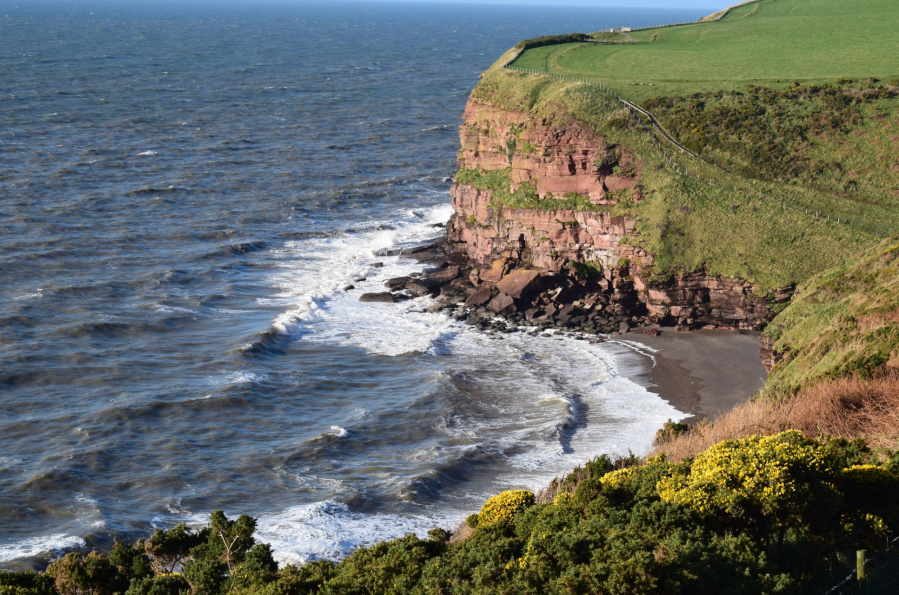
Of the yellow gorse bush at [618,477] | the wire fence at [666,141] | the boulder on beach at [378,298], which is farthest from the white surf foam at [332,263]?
the yellow gorse bush at [618,477]

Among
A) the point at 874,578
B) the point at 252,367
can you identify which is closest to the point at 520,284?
the point at 252,367

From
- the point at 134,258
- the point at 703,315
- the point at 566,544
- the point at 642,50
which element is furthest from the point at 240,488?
the point at 642,50

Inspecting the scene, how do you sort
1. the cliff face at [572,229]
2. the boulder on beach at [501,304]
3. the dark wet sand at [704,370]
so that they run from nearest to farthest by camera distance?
the dark wet sand at [704,370] → the cliff face at [572,229] → the boulder on beach at [501,304]

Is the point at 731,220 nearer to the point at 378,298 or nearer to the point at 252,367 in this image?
the point at 378,298

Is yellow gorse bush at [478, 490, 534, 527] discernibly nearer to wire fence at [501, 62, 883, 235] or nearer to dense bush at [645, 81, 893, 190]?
wire fence at [501, 62, 883, 235]

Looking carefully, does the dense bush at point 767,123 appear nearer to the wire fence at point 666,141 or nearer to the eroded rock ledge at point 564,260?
the wire fence at point 666,141

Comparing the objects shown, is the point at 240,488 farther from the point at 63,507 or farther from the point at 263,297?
the point at 263,297
